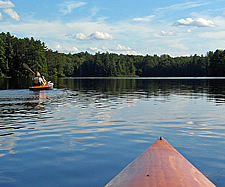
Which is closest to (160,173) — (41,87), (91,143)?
(91,143)

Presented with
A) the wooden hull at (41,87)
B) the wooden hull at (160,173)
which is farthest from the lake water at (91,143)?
the wooden hull at (41,87)

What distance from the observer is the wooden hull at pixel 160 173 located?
4883 millimetres

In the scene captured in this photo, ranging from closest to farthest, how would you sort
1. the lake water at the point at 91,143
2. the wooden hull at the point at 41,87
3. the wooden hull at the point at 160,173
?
the wooden hull at the point at 160,173
the lake water at the point at 91,143
the wooden hull at the point at 41,87

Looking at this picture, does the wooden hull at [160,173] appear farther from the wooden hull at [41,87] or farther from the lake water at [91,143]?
the wooden hull at [41,87]

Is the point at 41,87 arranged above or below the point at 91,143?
above

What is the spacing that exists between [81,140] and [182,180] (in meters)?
5.81

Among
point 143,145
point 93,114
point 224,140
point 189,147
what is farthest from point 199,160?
point 93,114

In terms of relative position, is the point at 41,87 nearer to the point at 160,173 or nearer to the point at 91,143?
the point at 91,143

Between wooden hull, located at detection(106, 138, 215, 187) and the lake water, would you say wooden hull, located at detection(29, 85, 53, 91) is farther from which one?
wooden hull, located at detection(106, 138, 215, 187)

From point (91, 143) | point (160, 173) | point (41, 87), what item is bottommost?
point (91, 143)

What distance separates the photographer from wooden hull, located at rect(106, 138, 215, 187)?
488 centimetres

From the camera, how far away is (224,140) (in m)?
10.2

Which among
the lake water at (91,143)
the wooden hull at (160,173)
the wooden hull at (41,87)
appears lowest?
the lake water at (91,143)

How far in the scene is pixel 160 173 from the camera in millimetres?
Result: 5219
